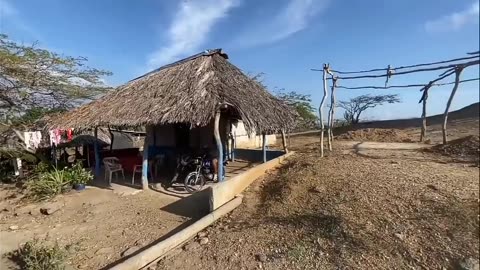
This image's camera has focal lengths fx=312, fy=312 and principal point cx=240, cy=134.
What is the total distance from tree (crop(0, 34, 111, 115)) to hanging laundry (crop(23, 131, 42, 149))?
3.41ft

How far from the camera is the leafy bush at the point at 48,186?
7.66 metres

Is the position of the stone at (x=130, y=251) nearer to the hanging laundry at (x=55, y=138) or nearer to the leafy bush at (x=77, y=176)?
the leafy bush at (x=77, y=176)

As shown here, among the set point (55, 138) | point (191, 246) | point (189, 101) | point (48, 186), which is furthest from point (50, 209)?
point (55, 138)

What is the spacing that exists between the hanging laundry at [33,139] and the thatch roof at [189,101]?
1.51 m

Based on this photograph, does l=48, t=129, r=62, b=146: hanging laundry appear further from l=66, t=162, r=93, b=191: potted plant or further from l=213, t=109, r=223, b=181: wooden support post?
l=213, t=109, r=223, b=181: wooden support post

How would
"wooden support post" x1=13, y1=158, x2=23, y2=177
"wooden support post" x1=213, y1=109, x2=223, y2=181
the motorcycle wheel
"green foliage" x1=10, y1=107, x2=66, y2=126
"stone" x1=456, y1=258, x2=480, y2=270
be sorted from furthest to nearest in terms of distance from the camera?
"green foliage" x1=10, y1=107, x2=66, y2=126
"wooden support post" x1=13, y1=158, x2=23, y2=177
the motorcycle wheel
"wooden support post" x1=213, y1=109, x2=223, y2=181
"stone" x1=456, y1=258, x2=480, y2=270

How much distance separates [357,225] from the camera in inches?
167

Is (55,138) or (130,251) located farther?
(55,138)

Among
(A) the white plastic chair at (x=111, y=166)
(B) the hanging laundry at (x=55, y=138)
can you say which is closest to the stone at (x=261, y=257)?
(A) the white plastic chair at (x=111, y=166)

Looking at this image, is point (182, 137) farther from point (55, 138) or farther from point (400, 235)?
point (400, 235)

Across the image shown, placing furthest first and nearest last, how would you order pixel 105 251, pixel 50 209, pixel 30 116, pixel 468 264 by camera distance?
A: pixel 30 116 → pixel 50 209 → pixel 105 251 → pixel 468 264

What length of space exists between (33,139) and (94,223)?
642 centimetres

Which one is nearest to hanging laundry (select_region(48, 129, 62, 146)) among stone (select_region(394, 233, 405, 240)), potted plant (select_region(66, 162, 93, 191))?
potted plant (select_region(66, 162, 93, 191))

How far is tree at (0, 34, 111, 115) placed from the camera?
945 centimetres
